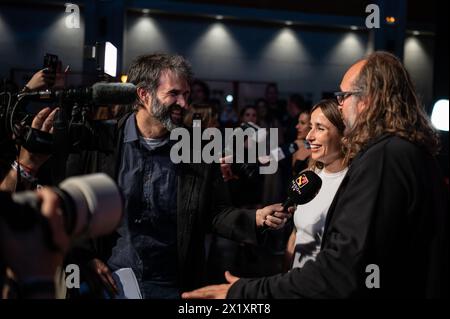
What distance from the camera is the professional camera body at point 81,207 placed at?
996 mm

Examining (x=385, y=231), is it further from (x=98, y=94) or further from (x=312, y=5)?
(x=312, y=5)

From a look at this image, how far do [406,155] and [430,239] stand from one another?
241mm

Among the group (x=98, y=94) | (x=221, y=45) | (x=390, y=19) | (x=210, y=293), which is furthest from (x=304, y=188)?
(x=221, y=45)

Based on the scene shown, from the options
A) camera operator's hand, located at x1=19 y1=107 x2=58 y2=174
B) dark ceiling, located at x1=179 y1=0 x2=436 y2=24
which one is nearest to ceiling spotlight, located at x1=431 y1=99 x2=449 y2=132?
dark ceiling, located at x1=179 y1=0 x2=436 y2=24

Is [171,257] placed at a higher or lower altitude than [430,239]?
lower

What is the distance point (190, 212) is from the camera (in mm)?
2145

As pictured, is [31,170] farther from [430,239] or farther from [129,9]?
[129,9]

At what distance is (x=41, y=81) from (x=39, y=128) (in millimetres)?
231

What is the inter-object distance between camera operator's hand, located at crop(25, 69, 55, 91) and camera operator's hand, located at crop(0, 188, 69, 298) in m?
0.98

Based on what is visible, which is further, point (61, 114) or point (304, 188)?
point (304, 188)

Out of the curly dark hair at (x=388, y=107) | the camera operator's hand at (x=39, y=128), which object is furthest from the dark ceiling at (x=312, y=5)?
the curly dark hair at (x=388, y=107)

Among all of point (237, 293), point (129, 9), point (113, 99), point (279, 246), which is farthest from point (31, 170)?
point (129, 9)

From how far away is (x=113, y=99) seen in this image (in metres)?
1.65

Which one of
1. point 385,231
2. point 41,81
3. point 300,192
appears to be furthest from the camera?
point 300,192
